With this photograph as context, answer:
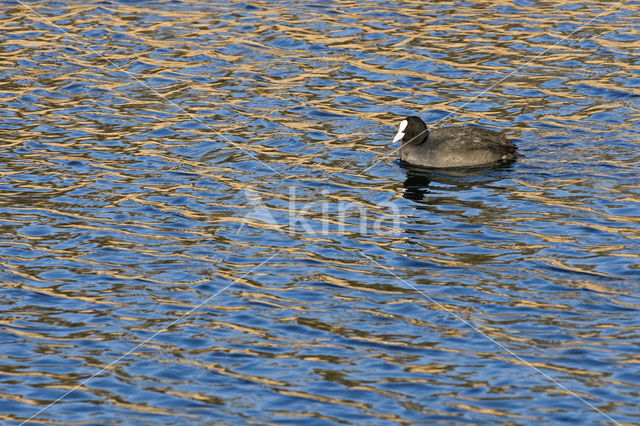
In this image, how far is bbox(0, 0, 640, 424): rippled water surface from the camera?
8.34 m

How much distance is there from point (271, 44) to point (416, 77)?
2.97 metres

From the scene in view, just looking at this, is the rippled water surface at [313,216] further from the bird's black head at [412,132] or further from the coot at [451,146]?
the bird's black head at [412,132]

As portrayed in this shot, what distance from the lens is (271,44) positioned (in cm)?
1831

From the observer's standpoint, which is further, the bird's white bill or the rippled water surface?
the bird's white bill

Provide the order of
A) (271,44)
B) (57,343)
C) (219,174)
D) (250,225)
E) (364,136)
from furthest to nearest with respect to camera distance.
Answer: (271,44), (364,136), (219,174), (250,225), (57,343)

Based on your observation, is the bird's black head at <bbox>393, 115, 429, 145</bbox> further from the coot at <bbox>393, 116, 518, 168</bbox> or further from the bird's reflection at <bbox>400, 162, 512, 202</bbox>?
the bird's reflection at <bbox>400, 162, 512, 202</bbox>

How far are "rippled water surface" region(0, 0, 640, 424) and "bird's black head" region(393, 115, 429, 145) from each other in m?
0.53

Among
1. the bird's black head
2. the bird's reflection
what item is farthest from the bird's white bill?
the bird's reflection

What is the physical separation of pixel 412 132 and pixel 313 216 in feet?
8.73

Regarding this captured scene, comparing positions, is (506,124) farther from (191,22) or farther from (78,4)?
(78,4)

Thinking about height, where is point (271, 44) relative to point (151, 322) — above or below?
Answer: above

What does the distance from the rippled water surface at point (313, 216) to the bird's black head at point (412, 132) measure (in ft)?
1.75

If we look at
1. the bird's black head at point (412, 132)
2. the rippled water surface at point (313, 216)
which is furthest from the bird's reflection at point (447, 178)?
the bird's black head at point (412, 132)

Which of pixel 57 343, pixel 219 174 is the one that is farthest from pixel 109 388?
pixel 219 174
